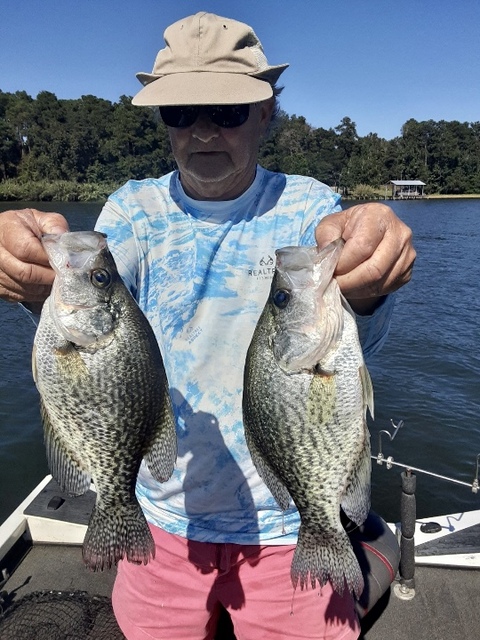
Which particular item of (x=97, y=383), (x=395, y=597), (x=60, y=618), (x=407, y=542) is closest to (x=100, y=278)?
(x=97, y=383)

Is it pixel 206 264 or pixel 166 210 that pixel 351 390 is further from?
pixel 166 210

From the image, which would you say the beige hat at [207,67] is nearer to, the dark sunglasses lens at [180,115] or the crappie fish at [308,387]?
the dark sunglasses lens at [180,115]

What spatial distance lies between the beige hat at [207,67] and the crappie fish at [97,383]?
80 centimetres

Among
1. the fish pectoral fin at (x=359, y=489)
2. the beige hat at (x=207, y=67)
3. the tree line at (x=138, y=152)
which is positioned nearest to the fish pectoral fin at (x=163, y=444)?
the fish pectoral fin at (x=359, y=489)

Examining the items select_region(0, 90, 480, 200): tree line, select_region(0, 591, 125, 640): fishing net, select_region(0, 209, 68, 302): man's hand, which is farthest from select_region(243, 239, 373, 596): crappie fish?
select_region(0, 90, 480, 200): tree line

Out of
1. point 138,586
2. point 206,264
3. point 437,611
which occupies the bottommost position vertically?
point 437,611

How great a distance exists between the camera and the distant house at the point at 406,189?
3931 inches

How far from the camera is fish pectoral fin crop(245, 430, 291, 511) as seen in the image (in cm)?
237

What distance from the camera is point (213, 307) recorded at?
2766mm

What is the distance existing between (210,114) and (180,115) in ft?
0.46

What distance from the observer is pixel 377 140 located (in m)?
115

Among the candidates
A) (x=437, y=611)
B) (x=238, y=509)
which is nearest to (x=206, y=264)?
(x=238, y=509)

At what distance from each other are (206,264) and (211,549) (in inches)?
59.2

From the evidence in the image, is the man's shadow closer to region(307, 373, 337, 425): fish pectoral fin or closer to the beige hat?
region(307, 373, 337, 425): fish pectoral fin
